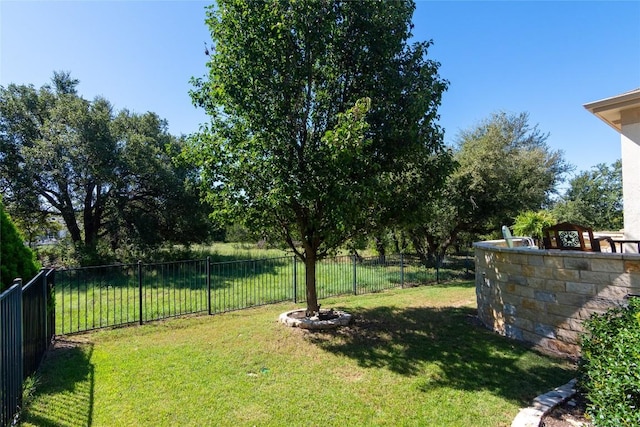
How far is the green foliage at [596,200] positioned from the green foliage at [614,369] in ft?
64.6

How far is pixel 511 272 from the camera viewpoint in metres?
5.71

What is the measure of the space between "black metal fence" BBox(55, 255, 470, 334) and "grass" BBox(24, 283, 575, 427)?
38.9 inches

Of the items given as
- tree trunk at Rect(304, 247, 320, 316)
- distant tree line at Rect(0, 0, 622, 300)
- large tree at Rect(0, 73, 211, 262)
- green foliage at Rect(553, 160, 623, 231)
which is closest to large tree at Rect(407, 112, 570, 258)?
green foliage at Rect(553, 160, 623, 231)

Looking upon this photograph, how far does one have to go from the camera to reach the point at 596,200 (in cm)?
2170

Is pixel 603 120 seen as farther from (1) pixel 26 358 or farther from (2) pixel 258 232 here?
(1) pixel 26 358

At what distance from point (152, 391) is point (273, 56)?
16.9 ft

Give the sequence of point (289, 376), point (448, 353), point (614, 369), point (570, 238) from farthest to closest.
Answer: point (570, 238), point (448, 353), point (289, 376), point (614, 369)

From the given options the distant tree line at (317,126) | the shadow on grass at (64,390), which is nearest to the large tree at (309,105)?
the distant tree line at (317,126)

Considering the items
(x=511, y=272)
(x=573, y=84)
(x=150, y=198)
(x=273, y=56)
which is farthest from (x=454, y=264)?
(x=150, y=198)

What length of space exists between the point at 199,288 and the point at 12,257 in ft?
21.0

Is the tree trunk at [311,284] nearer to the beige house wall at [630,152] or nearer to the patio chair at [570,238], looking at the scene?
the patio chair at [570,238]

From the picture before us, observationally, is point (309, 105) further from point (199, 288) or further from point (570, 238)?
point (199, 288)

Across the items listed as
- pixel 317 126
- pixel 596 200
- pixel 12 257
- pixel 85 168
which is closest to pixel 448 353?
pixel 317 126

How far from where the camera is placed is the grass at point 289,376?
130 inches
